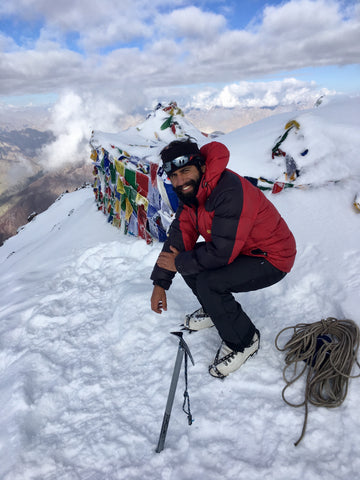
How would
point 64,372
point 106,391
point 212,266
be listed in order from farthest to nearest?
point 64,372, point 106,391, point 212,266

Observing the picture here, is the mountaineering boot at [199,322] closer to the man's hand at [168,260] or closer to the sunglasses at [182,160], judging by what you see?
the man's hand at [168,260]

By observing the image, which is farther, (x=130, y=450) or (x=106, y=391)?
(x=106, y=391)

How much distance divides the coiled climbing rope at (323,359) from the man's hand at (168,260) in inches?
47.0

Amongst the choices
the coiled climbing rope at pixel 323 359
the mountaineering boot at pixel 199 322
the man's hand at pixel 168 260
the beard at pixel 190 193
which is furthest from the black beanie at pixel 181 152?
the coiled climbing rope at pixel 323 359

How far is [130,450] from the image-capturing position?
81.8 inches

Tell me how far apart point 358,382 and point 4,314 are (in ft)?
13.7

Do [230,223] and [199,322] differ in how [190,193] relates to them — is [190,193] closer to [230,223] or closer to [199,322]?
[230,223]

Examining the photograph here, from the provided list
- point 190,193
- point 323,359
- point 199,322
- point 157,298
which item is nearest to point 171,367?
point 199,322

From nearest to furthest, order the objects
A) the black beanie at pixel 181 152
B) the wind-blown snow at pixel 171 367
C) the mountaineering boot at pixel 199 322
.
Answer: the wind-blown snow at pixel 171 367
the black beanie at pixel 181 152
the mountaineering boot at pixel 199 322

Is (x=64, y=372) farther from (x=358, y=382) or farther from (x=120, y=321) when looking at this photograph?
(x=358, y=382)

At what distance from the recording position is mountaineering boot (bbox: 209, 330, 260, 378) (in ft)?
8.12

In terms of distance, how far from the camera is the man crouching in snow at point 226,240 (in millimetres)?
2193

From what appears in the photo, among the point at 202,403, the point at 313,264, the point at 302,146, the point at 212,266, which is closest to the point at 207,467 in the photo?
the point at 202,403

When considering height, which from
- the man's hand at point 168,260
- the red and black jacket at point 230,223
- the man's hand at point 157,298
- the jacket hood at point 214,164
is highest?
the jacket hood at point 214,164
